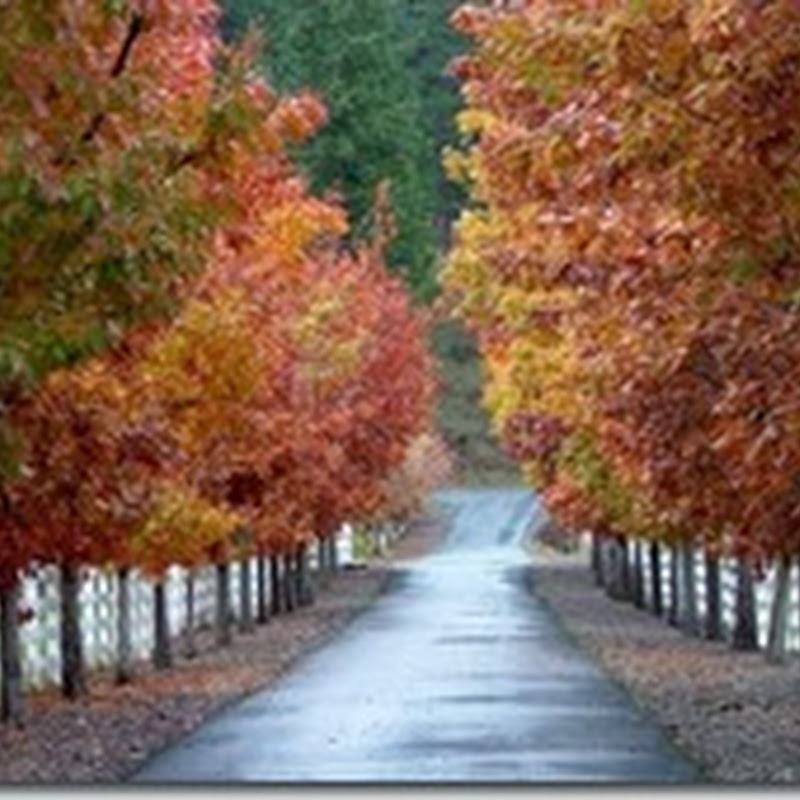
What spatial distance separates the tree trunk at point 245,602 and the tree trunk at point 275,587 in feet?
12.1

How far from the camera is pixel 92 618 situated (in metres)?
24.2

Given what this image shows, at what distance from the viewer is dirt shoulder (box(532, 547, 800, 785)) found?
566 inches

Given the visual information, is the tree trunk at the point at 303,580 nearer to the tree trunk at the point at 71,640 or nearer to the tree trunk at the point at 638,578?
the tree trunk at the point at 638,578

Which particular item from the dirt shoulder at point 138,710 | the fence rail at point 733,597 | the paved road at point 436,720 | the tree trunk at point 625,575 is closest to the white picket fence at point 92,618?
the dirt shoulder at point 138,710

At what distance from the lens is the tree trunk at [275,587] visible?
125 feet

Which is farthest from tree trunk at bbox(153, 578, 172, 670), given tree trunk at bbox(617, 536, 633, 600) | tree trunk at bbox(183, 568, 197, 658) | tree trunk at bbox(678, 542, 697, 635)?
tree trunk at bbox(617, 536, 633, 600)

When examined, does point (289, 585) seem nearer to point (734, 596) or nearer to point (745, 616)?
point (734, 596)

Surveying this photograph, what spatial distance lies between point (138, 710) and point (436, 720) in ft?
8.56

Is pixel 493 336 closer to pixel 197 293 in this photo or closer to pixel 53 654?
pixel 53 654

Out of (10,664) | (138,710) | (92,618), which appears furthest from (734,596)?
(10,664)

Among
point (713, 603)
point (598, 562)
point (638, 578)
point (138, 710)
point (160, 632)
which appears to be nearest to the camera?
point (138, 710)

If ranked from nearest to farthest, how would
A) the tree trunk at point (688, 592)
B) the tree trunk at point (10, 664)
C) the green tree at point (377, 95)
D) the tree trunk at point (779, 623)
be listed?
the tree trunk at point (10, 664) → the tree trunk at point (779, 623) → the tree trunk at point (688, 592) → the green tree at point (377, 95)

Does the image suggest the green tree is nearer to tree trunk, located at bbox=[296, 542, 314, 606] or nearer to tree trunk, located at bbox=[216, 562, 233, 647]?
tree trunk, located at bbox=[296, 542, 314, 606]

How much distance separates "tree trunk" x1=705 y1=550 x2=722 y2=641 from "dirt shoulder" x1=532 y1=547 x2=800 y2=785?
11.8 inches
